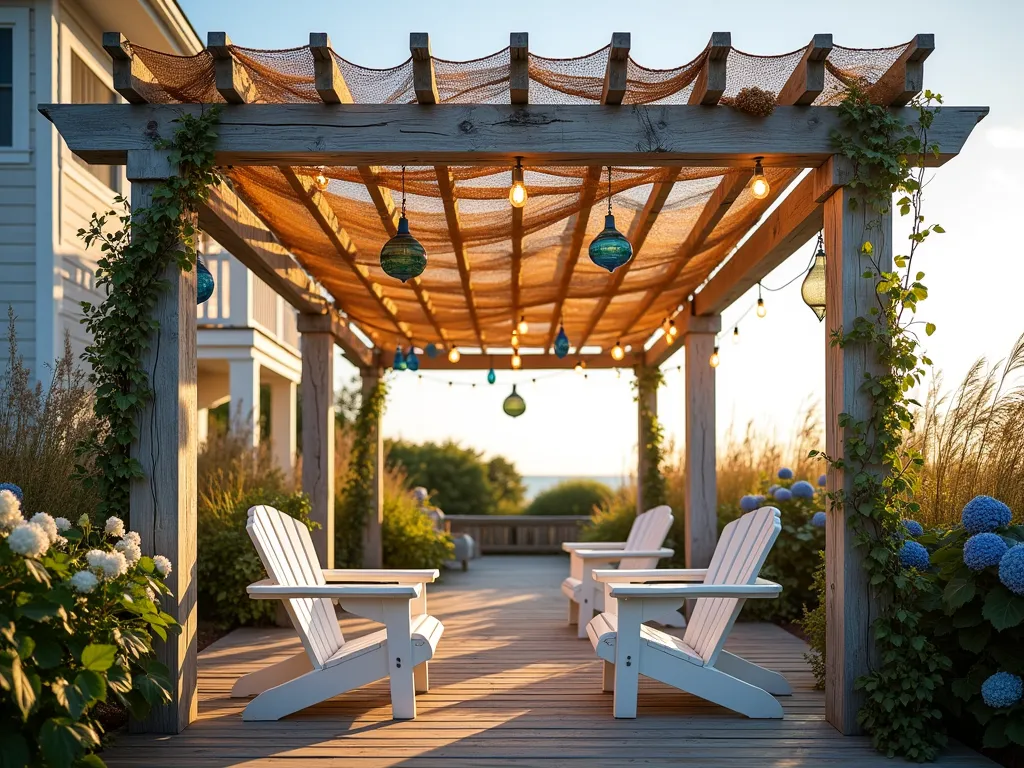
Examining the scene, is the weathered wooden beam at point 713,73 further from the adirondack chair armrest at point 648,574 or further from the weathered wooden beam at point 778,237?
the adirondack chair armrest at point 648,574

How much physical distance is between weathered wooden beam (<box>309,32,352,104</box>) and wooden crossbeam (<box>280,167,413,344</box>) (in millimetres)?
515

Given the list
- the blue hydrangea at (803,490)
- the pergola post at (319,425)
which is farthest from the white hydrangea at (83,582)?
the blue hydrangea at (803,490)

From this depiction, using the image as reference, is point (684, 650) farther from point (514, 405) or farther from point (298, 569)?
point (514, 405)

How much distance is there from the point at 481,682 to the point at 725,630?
144 centimetres

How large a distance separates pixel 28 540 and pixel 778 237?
3.81 meters

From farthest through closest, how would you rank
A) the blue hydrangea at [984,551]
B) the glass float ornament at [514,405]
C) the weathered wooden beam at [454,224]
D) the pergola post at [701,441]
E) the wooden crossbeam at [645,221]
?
the glass float ornament at [514,405], the pergola post at [701,441], the wooden crossbeam at [645,221], the weathered wooden beam at [454,224], the blue hydrangea at [984,551]

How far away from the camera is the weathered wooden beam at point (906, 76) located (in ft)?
12.2

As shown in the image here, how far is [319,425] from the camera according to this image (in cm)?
767

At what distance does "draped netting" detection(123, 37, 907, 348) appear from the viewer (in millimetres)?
3949

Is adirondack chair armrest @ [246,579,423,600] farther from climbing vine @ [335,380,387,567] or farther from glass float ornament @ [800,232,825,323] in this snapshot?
climbing vine @ [335,380,387,567]

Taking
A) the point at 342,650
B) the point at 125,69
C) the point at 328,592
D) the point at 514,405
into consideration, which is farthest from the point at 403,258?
the point at 514,405

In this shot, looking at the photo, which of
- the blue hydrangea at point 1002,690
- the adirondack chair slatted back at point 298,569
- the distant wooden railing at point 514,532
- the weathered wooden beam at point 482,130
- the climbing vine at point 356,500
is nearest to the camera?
the blue hydrangea at point 1002,690

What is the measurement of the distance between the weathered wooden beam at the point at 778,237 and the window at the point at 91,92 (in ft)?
17.6

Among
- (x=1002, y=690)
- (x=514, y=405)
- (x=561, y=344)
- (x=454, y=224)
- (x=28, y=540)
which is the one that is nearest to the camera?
(x=28, y=540)
